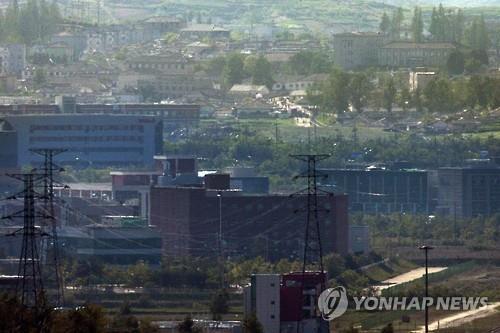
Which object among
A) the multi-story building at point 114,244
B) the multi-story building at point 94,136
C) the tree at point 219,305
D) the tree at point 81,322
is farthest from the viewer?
the multi-story building at point 94,136

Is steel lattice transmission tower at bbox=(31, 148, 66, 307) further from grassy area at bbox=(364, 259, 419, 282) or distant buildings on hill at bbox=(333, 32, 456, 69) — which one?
distant buildings on hill at bbox=(333, 32, 456, 69)

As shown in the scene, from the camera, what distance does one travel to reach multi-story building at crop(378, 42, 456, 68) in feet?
350

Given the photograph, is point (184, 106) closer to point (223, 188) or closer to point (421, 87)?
point (421, 87)

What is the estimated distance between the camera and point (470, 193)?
238 feet

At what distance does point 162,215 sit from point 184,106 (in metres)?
29.5

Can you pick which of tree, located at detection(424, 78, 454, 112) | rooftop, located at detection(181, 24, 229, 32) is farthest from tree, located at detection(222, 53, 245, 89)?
rooftop, located at detection(181, 24, 229, 32)

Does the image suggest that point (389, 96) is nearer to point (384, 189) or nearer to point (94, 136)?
point (94, 136)

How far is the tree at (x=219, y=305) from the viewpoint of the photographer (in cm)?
4778

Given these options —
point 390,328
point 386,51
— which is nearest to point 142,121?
point 386,51

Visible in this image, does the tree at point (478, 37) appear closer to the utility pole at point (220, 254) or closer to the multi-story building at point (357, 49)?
the multi-story building at point (357, 49)

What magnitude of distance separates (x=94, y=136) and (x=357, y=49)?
27841 mm

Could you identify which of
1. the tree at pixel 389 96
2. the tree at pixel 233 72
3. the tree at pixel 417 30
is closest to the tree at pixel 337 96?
the tree at pixel 389 96

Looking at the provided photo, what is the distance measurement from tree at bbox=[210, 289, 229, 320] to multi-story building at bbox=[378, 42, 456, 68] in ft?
188

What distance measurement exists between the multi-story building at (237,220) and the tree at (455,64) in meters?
40.0
